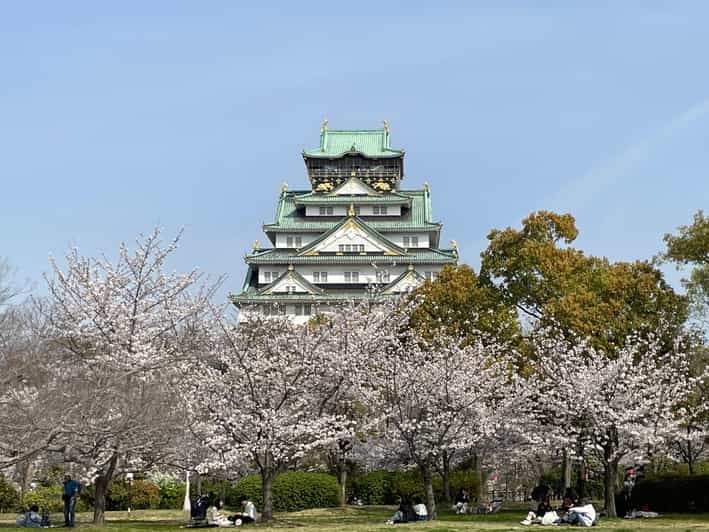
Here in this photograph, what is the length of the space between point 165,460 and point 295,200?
50693 mm

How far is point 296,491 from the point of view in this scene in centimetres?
3088

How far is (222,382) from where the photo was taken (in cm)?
2333

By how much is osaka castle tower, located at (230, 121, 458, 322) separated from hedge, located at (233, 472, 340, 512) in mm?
30556

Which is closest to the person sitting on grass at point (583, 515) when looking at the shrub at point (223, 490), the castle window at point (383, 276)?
the shrub at point (223, 490)

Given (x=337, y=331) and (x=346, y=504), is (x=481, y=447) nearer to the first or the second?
(x=346, y=504)

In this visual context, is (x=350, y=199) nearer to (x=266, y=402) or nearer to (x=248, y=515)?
(x=266, y=402)

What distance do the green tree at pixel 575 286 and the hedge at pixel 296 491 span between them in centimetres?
971

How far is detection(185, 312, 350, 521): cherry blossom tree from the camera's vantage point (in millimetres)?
22453

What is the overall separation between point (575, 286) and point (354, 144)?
49.6m

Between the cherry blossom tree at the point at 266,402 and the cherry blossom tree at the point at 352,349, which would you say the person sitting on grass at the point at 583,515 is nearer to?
the cherry blossom tree at the point at 352,349

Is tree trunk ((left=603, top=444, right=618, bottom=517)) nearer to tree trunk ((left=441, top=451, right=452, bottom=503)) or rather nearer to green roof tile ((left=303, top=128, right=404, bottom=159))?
tree trunk ((left=441, top=451, right=452, bottom=503))

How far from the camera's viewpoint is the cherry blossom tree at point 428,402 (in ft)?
81.9

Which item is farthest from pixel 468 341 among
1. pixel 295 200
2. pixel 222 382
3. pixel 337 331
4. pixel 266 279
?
pixel 295 200

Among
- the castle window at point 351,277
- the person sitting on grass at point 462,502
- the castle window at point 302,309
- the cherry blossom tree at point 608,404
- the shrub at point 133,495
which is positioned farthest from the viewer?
the castle window at point 351,277
